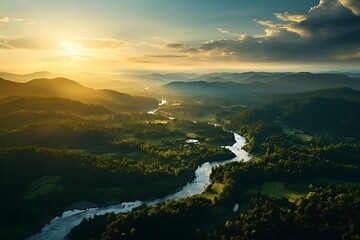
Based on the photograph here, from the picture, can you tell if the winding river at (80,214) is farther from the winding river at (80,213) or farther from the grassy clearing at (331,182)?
the grassy clearing at (331,182)

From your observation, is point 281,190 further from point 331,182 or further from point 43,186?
point 43,186

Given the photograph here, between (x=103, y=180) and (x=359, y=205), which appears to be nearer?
(x=359, y=205)

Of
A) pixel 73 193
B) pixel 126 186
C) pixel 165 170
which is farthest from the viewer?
pixel 165 170

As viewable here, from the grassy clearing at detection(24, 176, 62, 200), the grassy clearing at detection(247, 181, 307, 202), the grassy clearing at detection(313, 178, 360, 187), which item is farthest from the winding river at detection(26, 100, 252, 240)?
the grassy clearing at detection(313, 178, 360, 187)

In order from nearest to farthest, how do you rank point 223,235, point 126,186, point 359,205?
point 223,235, point 359,205, point 126,186

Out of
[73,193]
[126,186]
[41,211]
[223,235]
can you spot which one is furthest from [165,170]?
[223,235]

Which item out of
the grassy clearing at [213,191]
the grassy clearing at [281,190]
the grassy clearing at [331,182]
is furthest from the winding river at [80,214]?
the grassy clearing at [331,182]

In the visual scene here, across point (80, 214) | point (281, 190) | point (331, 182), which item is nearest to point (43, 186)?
point (80, 214)

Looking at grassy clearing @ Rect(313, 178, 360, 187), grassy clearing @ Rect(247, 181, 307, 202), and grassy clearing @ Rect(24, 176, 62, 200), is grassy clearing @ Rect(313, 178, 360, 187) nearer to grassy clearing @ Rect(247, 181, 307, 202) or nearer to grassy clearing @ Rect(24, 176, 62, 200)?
grassy clearing @ Rect(247, 181, 307, 202)

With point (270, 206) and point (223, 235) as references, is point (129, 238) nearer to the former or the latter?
point (223, 235)
